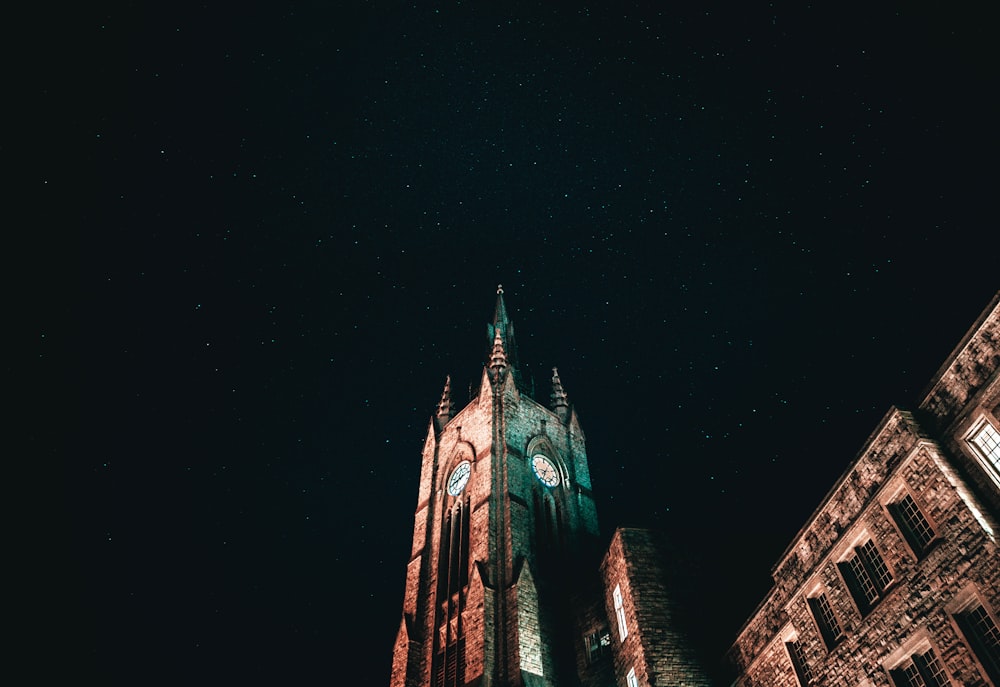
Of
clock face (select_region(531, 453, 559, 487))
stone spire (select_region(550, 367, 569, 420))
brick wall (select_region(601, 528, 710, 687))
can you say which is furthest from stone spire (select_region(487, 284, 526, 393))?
brick wall (select_region(601, 528, 710, 687))

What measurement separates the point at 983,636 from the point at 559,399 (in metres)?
41.1

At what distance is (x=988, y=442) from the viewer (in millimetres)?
13969

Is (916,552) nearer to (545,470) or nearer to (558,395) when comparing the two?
(545,470)

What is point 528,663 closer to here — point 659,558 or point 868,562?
point 659,558

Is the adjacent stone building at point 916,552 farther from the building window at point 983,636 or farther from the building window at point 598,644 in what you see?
the building window at point 598,644

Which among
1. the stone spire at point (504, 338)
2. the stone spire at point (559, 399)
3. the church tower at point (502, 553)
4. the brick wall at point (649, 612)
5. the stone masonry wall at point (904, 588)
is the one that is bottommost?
the stone masonry wall at point (904, 588)

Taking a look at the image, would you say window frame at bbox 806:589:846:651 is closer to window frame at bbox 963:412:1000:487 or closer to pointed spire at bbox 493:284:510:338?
window frame at bbox 963:412:1000:487

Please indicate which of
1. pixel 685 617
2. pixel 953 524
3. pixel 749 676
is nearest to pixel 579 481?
pixel 685 617

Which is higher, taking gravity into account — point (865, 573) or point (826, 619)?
point (865, 573)

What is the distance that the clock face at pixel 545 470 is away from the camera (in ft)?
143

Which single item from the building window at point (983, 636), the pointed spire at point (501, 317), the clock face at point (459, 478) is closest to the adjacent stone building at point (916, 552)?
the building window at point (983, 636)

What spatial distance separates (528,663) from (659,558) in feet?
27.2

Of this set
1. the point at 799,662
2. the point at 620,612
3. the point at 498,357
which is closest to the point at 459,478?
the point at 498,357

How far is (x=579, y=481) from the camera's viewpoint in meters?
45.6
